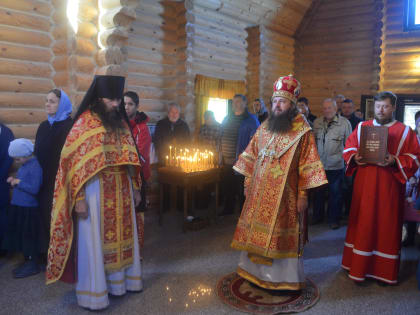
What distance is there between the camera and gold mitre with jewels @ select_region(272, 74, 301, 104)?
317 cm

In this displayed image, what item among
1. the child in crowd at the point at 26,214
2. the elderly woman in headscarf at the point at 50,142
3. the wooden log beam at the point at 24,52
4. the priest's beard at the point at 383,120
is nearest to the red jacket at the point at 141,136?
the elderly woman in headscarf at the point at 50,142

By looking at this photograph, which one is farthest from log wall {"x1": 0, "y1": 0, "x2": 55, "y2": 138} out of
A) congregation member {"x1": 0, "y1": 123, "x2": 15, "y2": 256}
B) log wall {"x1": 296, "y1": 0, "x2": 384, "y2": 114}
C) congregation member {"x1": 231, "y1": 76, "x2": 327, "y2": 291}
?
log wall {"x1": 296, "y1": 0, "x2": 384, "y2": 114}

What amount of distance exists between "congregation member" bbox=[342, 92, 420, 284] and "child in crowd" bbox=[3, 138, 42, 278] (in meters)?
3.12

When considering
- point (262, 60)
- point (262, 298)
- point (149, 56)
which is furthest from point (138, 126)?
point (262, 60)

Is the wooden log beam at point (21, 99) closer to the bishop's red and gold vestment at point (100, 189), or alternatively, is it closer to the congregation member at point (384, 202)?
the bishop's red and gold vestment at point (100, 189)

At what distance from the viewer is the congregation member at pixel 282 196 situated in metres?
3.14

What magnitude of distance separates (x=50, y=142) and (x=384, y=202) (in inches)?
128

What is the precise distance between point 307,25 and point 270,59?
1683 mm

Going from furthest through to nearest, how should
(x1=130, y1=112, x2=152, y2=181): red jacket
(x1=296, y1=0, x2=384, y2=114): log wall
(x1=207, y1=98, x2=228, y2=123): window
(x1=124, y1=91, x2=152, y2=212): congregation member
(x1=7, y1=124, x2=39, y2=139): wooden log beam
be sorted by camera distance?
(x1=296, y1=0, x2=384, y2=114): log wall, (x1=207, y1=98, x2=228, y2=123): window, (x1=7, y1=124, x2=39, y2=139): wooden log beam, (x1=130, y1=112, x2=152, y2=181): red jacket, (x1=124, y1=91, x2=152, y2=212): congregation member

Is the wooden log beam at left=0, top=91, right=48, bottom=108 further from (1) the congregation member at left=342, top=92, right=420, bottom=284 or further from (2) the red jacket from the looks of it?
(1) the congregation member at left=342, top=92, right=420, bottom=284

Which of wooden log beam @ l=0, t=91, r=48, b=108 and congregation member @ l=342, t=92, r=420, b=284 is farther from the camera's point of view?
wooden log beam @ l=0, t=91, r=48, b=108

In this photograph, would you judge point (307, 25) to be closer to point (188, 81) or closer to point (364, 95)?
point (364, 95)

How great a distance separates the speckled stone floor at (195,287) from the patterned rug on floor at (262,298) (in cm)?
8

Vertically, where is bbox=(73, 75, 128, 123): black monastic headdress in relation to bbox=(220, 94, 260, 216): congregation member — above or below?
above
